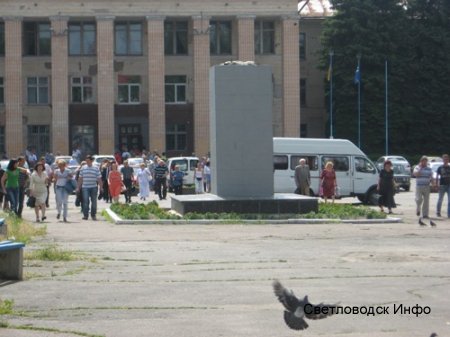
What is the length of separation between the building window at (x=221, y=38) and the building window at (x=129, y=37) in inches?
201

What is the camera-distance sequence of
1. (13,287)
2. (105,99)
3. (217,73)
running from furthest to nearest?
(105,99) → (217,73) → (13,287)

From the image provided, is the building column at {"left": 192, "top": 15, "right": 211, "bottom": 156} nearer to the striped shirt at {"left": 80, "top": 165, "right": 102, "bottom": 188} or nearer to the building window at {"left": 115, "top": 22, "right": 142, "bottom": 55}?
the building window at {"left": 115, "top": 22, "right": 142, "bottom": 55}

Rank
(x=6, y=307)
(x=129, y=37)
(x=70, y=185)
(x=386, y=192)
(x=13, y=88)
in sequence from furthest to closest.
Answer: (x=129, y=37) < (x=13, y=88) < (x=386, y=192) < (x=70, y=185) < (x=6, y=307)

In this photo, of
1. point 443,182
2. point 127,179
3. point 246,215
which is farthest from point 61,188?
point 127,179

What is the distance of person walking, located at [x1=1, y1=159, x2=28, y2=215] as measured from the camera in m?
28.0

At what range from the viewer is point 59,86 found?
69.5m

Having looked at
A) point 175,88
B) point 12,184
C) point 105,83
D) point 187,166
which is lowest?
point 187,166

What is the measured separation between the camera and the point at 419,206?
27703mm

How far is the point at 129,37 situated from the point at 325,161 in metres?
36.3

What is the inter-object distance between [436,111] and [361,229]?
170ft

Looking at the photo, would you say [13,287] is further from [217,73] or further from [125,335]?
[217,73]

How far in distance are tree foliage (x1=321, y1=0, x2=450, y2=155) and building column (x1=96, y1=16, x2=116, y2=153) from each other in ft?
51.7

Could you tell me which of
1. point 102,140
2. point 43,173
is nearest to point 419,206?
point 43,173

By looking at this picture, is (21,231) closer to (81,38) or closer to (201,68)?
(201,68)
